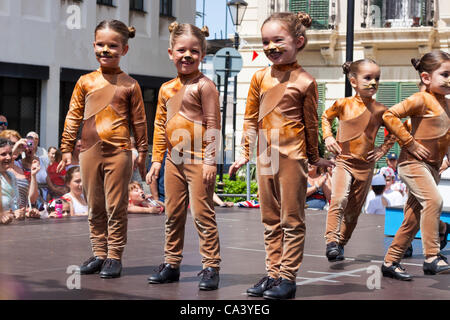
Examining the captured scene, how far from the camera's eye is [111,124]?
273 inches

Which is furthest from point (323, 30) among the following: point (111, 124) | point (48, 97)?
point (111, 124)

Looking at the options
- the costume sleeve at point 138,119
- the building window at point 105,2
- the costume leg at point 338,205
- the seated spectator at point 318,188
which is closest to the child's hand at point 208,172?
the costume sleeve at point 138,119

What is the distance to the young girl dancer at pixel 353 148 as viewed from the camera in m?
8.16

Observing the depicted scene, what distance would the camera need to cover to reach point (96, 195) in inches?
276

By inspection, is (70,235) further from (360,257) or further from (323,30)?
(323,30)

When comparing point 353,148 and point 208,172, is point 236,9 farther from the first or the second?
point 208,172

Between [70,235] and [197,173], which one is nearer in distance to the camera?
[197,173]

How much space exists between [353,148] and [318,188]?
5.29 m

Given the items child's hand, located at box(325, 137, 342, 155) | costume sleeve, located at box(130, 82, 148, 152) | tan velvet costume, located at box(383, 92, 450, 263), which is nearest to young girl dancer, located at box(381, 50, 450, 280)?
tan velvet costume, located at box(383, 92, 450, 263)

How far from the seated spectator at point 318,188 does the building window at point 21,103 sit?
1067cm

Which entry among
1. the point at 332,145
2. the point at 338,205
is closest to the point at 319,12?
the point at 338,205

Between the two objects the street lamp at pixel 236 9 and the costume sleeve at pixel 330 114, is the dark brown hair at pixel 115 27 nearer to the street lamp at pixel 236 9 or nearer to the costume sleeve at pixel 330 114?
the costume sleeve at pixel 330 114
